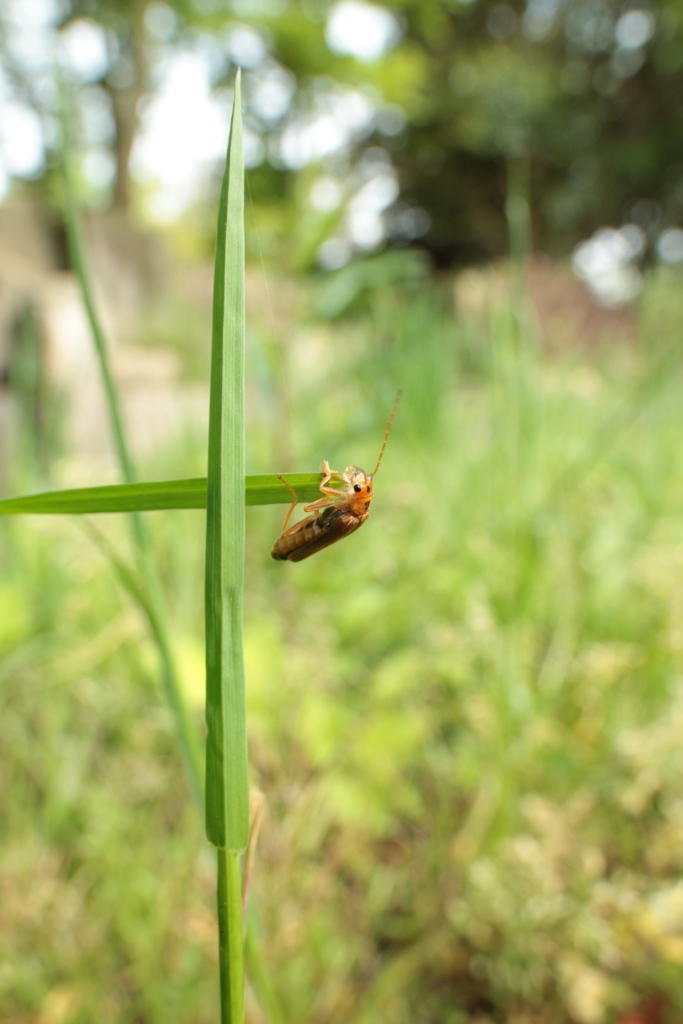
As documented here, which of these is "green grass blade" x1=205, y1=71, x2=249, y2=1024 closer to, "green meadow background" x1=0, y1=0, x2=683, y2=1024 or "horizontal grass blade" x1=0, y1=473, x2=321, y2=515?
"horizontal grass blade" x1=0, y1=473, x2=321, y2=515

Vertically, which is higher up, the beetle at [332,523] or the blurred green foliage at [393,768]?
the beetle at [332,523]

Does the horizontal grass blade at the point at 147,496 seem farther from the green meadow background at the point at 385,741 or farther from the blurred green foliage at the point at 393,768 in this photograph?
the blurred green foliage at the point at 393,768

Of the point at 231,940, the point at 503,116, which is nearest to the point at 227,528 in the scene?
the point at 231,940

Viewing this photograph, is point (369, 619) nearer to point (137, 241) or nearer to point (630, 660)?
point (630, 660)

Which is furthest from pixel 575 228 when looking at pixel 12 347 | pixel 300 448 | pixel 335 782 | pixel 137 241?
pixel 335 782

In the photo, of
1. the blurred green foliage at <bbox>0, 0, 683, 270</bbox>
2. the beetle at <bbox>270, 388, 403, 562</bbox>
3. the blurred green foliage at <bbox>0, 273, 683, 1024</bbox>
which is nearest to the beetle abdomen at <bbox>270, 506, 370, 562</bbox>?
the beetle at <bbox>270, 388, 403, 562</bbox>

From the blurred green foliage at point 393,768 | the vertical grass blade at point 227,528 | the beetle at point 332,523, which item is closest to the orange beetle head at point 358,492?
the beetle at point 332,523
